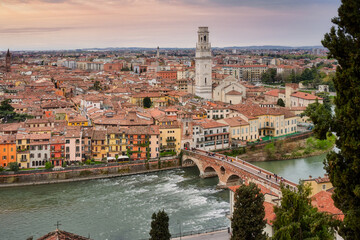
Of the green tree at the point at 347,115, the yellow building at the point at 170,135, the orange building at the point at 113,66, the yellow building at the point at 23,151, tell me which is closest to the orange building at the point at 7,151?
the yellow building at the point at 23,151

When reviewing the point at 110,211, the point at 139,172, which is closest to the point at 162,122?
the point at 139,172

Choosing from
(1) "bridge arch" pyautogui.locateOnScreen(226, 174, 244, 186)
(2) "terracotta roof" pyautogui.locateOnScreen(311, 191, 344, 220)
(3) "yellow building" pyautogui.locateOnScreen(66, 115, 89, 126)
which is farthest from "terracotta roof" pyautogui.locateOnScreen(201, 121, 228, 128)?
(2) "terracotta roof" pyautogui.locateOnScreen(311, 191, 344, 220)

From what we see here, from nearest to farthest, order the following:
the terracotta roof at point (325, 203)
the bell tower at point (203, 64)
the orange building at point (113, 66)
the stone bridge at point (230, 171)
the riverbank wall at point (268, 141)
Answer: the terracotta roof at point (325, 203) < the stone bridge at point (230, 171) < the riverbank wall at point (268, 141) < the bell tower at point (203, 64) < the orange building at point (113, 66)

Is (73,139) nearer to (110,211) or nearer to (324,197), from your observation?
(110,211)

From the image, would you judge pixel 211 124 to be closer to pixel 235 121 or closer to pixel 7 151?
pixel 235 121

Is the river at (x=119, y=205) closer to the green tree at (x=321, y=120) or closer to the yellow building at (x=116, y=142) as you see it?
the yellow building at (x=116, y=142)

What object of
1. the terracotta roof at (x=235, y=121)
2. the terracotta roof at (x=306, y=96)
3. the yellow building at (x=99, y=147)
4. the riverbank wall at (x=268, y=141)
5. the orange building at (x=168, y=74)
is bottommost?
the riverbank wall at (x=268, y=141)

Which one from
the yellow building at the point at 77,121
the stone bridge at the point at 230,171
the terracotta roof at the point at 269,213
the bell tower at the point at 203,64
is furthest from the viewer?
the bell tower at the point at 203,64
